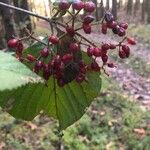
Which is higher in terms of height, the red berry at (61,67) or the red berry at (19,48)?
the red berry at (19,48)

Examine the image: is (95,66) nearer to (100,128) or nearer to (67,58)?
(67,58)

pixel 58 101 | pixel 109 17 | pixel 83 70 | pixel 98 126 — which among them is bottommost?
pixel 98 126

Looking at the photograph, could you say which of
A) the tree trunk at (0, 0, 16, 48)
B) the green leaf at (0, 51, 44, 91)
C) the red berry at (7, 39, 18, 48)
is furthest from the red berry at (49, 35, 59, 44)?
the tree trunk at (0, 0, 16, 48)

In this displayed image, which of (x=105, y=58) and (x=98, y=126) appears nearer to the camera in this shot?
(x=105, y=58)

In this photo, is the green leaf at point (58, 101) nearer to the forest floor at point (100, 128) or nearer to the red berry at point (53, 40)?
the red berry at point (53, 40)

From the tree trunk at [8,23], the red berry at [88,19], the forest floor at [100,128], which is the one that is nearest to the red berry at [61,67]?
the red berry at [88,19]

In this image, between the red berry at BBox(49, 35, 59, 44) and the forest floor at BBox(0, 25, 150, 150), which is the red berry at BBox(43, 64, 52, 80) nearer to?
the red berry at BBox(49, 35, 59, 44)

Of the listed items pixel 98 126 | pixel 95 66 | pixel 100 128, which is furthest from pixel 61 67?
pixel 98 126

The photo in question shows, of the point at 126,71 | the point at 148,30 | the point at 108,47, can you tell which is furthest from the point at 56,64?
the point at 148,30
